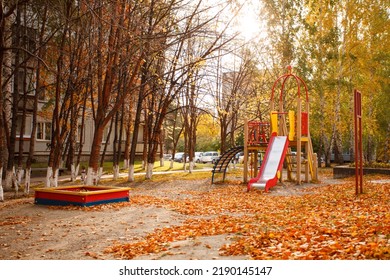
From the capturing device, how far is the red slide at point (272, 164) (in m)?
18.9

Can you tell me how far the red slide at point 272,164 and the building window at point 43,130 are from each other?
22217 millimetres

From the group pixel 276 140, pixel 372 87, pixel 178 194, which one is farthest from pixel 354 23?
pixel 178 194

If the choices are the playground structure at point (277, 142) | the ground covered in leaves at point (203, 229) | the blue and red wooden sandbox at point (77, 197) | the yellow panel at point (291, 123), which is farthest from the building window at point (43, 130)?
the blue and red wooden sandbox at point (77, 197)

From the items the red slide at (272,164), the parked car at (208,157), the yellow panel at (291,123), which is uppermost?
the yellow panel at (291,123)

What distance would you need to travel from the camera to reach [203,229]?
30.3ft

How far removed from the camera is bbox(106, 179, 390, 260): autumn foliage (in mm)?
6262

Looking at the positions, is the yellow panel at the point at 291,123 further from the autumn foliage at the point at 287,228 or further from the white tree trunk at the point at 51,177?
the white tree trunk at the point at 51,177

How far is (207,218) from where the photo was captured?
→ 1130 centimetres

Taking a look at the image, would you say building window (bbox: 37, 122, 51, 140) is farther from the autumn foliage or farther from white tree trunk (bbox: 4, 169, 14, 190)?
the autumn foliage

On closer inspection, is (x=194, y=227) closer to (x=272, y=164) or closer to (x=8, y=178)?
(x=272, y=164)

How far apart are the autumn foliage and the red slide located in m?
3.93

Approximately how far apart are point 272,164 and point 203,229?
37.4ft

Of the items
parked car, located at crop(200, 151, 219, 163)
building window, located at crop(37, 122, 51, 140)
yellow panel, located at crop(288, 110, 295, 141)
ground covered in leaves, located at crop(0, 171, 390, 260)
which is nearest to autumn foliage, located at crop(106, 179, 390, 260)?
ground covered in leaves, located at crop(0, 171, 390, 260)
